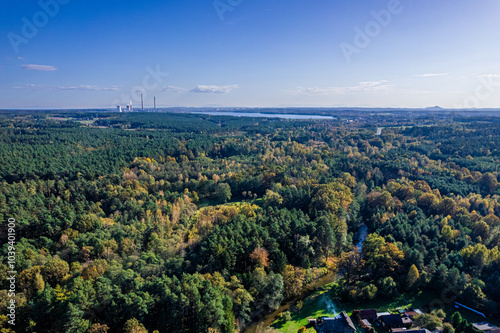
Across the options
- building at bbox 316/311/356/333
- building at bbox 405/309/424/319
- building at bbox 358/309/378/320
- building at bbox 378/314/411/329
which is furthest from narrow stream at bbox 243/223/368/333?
building at bbox 405/309/424/319

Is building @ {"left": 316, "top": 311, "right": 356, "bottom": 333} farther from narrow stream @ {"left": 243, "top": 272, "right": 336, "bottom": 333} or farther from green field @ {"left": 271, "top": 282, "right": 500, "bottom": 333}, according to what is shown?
narrow stream @ {"left": 243, "top": 272, "right": 336, "bottom": 333}

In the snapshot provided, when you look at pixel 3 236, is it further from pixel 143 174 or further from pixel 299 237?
pixel 299 237

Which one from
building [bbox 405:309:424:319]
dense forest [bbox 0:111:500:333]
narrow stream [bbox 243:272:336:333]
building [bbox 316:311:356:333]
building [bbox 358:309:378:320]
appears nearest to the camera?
dense forest [bbox 0:111:500:333]

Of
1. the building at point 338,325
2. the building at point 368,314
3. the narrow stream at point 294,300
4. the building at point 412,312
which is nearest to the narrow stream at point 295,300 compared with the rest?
the narrow stream at point 294,300

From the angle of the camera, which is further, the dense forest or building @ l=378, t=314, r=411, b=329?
building @ l=378, t=314, r=411, b=329

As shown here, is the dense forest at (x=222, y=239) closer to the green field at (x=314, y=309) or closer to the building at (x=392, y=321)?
the green field at (x=314, y=309)

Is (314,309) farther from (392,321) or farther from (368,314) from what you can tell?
(392,321)
